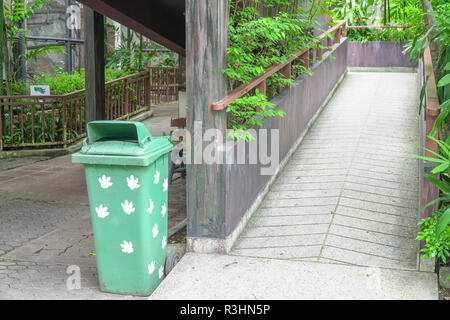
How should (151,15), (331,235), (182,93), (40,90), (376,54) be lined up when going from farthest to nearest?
(376,54)
(40,90)
(182,93)
(151,15)
(331,235)

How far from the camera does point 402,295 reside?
4145 millimetres

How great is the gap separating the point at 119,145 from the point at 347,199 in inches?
113

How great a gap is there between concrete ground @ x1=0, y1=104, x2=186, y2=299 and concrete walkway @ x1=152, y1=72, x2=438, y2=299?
928mm

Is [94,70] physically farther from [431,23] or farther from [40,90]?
[431,23]

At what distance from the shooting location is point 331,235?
522cm

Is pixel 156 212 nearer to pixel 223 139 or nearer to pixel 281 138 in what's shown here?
pixel 223 139

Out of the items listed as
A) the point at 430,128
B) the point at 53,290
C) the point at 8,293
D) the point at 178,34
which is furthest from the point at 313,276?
the point at 178,34

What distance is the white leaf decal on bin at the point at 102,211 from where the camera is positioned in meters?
4.26

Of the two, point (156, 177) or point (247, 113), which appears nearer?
point (156, 177)

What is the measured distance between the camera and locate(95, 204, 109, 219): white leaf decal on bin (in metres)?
4.26

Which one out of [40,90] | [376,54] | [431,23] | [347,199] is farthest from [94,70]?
[376,54]

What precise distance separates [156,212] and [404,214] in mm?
2694

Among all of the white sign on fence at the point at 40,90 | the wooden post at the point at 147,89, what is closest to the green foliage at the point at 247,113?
the white sign on fence at the point at 40,90

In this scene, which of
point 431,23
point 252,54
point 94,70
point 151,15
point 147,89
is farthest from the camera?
point 147,89
